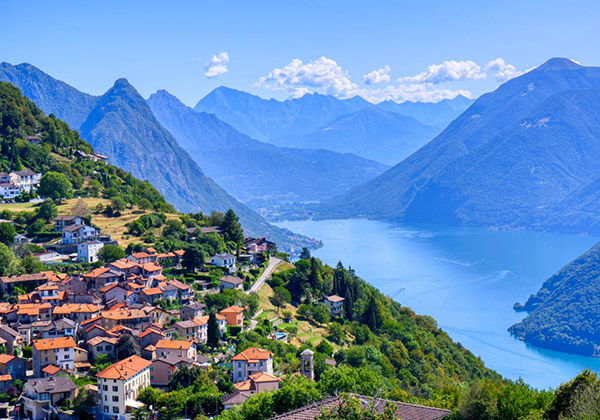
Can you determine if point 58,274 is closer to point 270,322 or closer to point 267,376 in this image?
point 270,322

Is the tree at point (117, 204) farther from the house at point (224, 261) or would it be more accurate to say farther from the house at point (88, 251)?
the house at point (224, 261)

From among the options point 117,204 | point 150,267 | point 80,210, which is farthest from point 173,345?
point 117,204

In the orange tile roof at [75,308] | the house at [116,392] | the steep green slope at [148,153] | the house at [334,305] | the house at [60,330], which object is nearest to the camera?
the house at [116,392]

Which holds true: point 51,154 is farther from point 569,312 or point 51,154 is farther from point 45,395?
point 569,312

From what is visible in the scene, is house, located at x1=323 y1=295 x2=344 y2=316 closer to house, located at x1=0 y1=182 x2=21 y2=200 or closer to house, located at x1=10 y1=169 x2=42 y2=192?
house, located at x1=10 y1=169 x2=42 y2=192

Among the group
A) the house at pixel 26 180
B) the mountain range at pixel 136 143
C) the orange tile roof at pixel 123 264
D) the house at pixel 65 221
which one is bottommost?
the orange tile roof at pixel 123 264

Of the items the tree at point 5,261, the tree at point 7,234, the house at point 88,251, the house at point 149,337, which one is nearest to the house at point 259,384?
the house at point 149,337

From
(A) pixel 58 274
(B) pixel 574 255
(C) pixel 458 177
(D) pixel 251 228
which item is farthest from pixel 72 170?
(C) pixel 458 177
